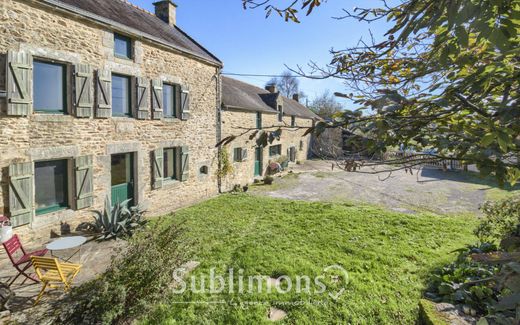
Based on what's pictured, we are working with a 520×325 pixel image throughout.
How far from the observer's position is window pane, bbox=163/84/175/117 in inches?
448

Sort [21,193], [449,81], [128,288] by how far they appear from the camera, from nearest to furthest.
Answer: [449,81] < [128,288] < [21,193]

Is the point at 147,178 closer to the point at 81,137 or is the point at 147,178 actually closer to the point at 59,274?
the point at 81,137

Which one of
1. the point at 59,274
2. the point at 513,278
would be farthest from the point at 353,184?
the point at 513,278

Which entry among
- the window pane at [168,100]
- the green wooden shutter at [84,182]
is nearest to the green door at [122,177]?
the green wooden shutter at [84,182]

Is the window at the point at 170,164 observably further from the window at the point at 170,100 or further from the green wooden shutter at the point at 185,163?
the window at the point at 170,100

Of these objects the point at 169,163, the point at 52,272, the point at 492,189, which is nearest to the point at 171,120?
the point at 169,163

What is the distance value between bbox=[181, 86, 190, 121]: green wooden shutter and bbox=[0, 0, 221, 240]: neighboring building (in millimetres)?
51

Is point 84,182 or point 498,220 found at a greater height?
point 84,182

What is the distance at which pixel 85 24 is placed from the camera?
8109 millimetres

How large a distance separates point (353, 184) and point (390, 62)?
15.5 meters

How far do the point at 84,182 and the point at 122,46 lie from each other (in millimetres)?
4692

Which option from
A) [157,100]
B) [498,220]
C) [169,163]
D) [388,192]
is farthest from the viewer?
[388,192]

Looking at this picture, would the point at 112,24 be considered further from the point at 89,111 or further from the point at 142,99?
the point at 89,111

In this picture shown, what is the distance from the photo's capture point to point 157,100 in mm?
10578
